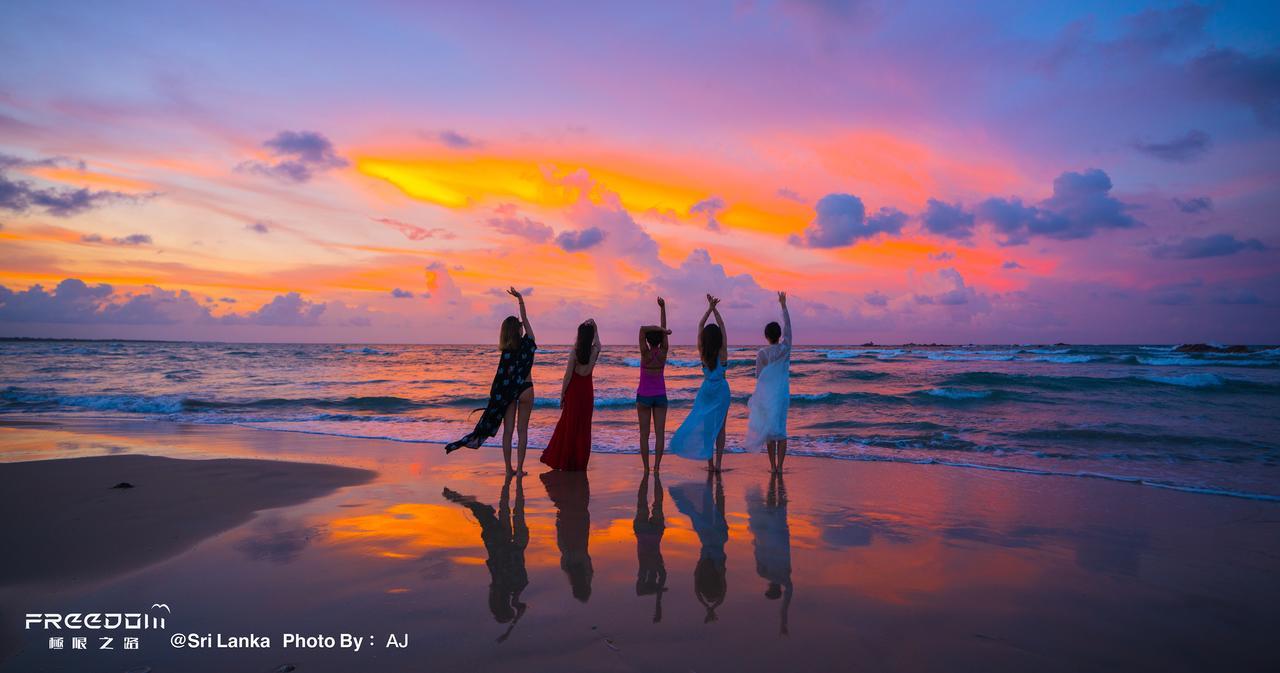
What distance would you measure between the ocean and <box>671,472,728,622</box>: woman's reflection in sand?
3.41m

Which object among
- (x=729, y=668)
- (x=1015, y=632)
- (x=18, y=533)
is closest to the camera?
Result: (x=729, y=668)

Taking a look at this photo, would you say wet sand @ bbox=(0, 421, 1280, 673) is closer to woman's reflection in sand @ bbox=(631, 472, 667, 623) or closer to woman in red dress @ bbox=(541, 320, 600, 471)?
woman's reflection in sand @ bbox=(631, 472, 667, 623)

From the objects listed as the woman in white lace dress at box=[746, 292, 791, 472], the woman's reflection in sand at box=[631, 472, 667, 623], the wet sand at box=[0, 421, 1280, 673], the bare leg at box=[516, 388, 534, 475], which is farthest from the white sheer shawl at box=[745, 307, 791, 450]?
the bare leg at box=[516, 388, 534, 475]

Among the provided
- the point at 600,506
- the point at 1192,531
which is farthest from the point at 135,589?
the point at 1192,531

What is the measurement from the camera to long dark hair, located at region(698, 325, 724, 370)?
8477mm

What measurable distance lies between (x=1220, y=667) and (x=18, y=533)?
839 cm

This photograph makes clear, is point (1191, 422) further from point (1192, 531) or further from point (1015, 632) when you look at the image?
point (1015, 632)

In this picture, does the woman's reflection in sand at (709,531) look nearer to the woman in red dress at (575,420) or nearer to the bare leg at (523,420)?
the woman in red dress at (575,420)

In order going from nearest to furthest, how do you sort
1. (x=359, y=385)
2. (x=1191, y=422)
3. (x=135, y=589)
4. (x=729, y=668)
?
(x=729, y=668)
(x=135, y=589)
(x=1191, y=422)
(x=359, y=385)

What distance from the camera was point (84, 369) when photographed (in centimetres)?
2952

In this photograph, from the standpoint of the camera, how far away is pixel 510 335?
819cm

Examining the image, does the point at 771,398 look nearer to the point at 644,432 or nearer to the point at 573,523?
the point at 644,432

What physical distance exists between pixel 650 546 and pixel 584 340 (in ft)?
12.1

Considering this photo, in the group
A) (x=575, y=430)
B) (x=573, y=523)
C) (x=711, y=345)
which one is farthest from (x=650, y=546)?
(x=711, y=345)
